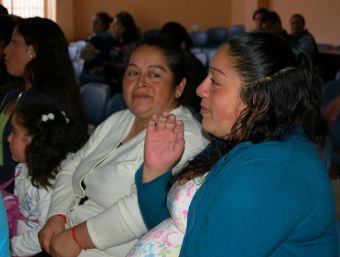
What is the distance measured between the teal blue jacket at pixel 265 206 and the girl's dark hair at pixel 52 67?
56.9 inches

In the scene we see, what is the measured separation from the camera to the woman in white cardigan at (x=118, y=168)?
188 cm

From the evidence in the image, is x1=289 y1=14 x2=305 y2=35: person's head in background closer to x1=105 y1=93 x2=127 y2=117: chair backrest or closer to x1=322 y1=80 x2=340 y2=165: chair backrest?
x1=322 y1=80 x2=340 y2=165: chair backrest

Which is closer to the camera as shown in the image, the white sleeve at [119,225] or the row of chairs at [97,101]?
the white sleeve at [119,225]

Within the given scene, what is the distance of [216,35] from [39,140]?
1030 cm

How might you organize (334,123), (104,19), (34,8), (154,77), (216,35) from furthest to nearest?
(216,35)
(34,8)
(104,19)
(334,123)
(154,77)

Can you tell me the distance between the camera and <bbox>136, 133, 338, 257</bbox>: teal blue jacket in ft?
3.73

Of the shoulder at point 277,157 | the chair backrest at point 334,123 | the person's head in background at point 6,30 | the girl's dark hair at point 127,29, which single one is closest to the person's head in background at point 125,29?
the girl's dark hair at point 127,29

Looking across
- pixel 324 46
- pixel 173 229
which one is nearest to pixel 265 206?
pixel 173 229

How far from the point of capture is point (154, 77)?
2.09 metres

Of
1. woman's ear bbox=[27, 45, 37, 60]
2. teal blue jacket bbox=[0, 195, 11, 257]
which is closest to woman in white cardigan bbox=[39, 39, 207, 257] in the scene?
woman's ear bbox=[27, 45, 37, 60]

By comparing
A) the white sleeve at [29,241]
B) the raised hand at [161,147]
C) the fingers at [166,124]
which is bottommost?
the white sleeve at [29,241]

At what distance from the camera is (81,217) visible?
2.09 m

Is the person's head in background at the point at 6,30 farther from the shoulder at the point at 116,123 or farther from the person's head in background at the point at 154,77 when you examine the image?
the person's head in background at the point at 154,77

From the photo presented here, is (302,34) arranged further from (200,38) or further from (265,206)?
(265,206)
